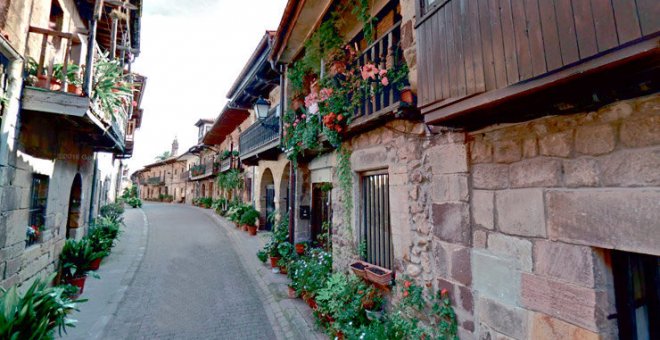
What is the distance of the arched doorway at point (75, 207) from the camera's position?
7.29 metres

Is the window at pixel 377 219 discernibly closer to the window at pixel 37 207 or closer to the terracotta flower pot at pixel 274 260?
the terracotta flower pot at pixel 274 260

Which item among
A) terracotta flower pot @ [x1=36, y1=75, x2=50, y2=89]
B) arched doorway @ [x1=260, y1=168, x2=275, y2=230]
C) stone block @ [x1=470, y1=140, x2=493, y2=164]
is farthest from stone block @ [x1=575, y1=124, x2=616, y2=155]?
arched doorway @ [x1=260, y1=168, x2=275, y2=230]

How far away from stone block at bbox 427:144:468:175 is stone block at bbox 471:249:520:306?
0.76 meters

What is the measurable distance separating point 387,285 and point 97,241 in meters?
8.20

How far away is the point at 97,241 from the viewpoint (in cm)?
787

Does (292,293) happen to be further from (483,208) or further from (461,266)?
(483,208)

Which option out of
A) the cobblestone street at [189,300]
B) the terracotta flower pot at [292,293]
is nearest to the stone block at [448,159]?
the cobblestone street at [189,300]

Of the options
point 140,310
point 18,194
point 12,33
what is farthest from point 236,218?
point 12,33

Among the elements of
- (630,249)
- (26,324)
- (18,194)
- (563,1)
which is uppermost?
(563,1)

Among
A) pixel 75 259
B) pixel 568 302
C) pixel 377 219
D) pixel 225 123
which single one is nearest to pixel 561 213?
pixel 568 302

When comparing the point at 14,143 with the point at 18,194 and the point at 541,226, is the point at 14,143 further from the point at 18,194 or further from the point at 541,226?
the point at 541,226

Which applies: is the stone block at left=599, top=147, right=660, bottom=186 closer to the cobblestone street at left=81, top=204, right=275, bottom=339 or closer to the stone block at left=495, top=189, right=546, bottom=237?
the stone block at left=495, top=189, right=546, bottom=237

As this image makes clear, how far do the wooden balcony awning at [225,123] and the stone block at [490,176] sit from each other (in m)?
12.1

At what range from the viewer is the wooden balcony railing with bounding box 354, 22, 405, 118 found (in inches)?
141
